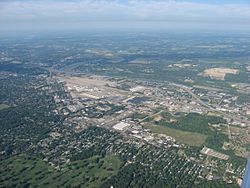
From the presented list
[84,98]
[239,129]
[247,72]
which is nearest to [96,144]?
[239,129]

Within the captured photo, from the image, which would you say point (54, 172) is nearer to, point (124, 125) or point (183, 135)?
point (124, 125)

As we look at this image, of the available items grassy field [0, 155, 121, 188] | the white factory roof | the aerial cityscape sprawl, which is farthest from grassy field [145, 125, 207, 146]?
grassy field [0, 155, 121, 188]

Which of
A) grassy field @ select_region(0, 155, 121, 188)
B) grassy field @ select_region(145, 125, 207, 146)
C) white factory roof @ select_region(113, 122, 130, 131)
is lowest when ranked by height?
grassy field @ select_region(145, 125, 207, 146)

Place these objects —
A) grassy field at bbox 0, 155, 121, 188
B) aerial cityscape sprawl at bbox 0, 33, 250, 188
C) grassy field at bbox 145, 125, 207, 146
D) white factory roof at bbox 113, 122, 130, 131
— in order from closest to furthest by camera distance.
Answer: grassy field at bbox 0, 155, 121, 188 < aerial cityscape sprawl at bbox 0, 33, 250, 188 < grassy field at bbox 145, 125, 207, 146 < white factory roof at bbox 113, 122, 130, 131

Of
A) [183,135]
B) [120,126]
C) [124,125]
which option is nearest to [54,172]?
[120,126]

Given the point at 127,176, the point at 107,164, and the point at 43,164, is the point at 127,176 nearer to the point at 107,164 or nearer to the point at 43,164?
the point at 107,164

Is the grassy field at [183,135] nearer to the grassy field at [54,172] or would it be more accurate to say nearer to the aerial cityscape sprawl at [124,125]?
the aerial cityscape sprawl at [124,125]

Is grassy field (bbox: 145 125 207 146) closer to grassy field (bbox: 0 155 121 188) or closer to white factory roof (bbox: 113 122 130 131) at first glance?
white factory roof (bbox: 113 122 130 131)

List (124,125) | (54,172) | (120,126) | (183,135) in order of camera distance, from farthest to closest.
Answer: (124,125) < (120,126) < (183,135) < (54,172)
